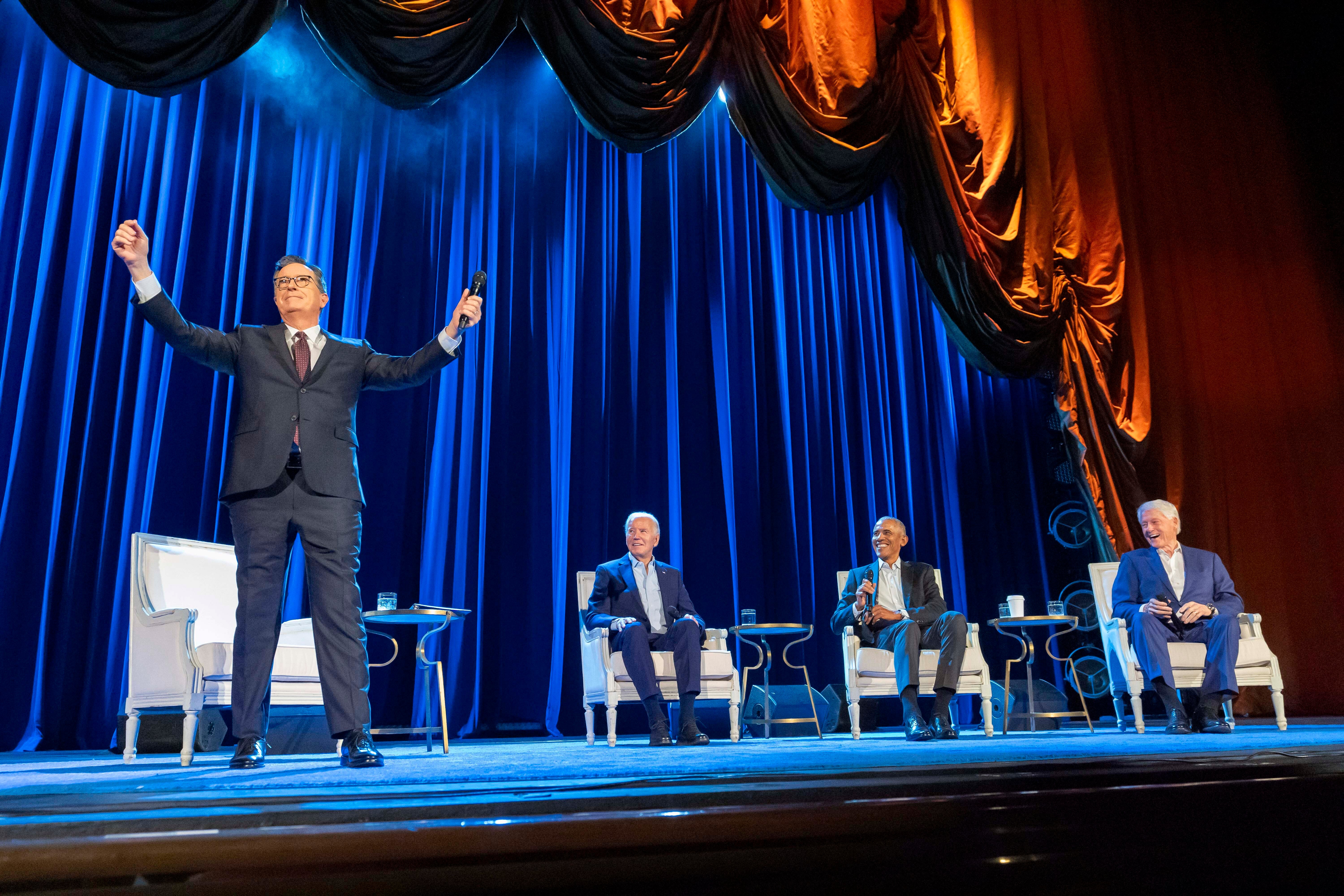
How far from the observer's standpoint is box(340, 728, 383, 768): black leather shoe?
239 cm

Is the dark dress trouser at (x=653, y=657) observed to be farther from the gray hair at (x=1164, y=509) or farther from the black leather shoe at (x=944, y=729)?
the gray hair at (x=1164, y=509)

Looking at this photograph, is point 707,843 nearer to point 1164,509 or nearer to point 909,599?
point 909,599

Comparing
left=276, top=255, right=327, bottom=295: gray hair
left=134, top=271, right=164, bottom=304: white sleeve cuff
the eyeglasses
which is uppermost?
left=276, top=255, right=327, bottom=295: gray hair

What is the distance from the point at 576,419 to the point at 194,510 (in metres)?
1.90

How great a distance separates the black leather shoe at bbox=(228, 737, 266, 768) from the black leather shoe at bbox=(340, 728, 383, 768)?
0.74 feet

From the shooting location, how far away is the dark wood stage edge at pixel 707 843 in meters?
0.84

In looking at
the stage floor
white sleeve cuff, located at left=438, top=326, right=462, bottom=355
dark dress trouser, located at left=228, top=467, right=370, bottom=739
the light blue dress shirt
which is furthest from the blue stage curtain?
the stage floor

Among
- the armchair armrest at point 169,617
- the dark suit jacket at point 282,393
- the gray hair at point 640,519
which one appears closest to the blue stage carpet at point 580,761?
the armchair armrest at point 169,617

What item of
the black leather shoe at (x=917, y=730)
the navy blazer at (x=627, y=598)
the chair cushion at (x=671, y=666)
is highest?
the navy blazer at (x=627, y=598)

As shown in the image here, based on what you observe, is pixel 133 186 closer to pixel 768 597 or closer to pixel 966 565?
pixel 768 597

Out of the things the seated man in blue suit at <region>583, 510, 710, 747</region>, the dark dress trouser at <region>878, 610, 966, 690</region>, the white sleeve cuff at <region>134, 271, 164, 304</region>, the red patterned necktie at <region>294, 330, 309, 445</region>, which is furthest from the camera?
the dark dress trouser at <region>878, 610, 966, 690</region>

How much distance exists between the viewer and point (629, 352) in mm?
5293

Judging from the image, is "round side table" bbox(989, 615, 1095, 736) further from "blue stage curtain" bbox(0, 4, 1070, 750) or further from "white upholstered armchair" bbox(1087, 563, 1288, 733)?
"blue stage curtain" bbox(0, 4, 1070, 750)

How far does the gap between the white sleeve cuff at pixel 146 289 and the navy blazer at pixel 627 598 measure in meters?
2.16
